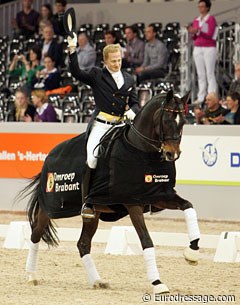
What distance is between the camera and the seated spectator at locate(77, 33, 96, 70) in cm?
1850

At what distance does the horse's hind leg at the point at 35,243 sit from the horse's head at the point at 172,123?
1.65 metres

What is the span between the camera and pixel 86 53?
730 inches

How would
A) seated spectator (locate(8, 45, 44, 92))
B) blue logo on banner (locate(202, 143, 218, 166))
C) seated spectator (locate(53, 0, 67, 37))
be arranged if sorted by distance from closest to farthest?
1. blue logo on banner (locate(202, 143, 218, 166))
2. seated spectator (locate(8, 45, 44, 92))
3. seated spectator (locate(53, 0, 67, 37))

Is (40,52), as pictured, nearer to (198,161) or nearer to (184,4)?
(184,4)

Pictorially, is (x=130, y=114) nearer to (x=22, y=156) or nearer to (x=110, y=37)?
(x=22, y=156)

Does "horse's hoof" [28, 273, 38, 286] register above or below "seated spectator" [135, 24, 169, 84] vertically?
below

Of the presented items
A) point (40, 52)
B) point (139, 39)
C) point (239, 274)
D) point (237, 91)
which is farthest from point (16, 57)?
point (239, 274)

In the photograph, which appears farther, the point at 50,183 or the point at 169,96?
the point at 50,183

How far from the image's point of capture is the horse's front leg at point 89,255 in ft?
29.5

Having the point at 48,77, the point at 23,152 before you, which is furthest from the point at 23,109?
the point at 48,77

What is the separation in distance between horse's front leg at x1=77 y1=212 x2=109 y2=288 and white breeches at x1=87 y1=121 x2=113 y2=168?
47 cm

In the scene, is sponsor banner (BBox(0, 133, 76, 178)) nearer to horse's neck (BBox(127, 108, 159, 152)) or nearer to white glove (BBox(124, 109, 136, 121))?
white glove (BBox(124, 109, 136, 121))

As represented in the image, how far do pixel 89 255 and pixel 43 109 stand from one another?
25.1ft

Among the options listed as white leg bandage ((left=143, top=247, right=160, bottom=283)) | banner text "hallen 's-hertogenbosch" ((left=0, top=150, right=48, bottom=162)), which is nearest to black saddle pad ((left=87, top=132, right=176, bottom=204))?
white leg bandage ((left=143, top=247, right=160, bottom=283))
